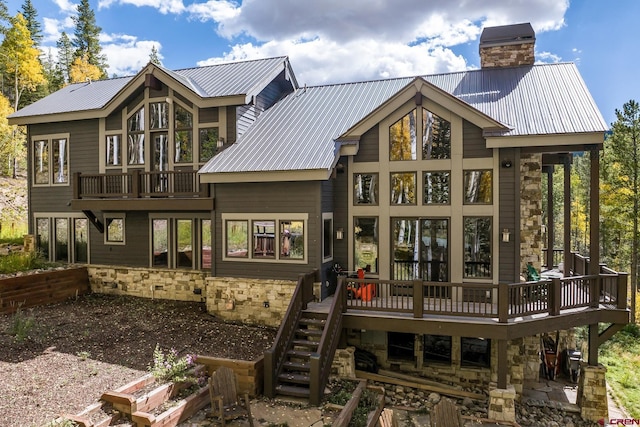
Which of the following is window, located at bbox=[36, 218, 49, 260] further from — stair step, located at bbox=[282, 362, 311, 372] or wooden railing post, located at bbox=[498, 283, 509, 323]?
wooden railing post, located at bbox=[498, 283, 509, 323]

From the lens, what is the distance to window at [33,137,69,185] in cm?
1581

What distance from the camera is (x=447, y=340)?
11641mm

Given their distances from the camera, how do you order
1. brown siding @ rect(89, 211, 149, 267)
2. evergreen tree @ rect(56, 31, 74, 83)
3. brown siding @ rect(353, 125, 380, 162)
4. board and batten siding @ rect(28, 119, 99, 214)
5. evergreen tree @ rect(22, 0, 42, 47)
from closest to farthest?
brown siding @ rect(353, 125, 380, 162), brown siding @ rect(89, 211, 149, 267), board and batten siding @ rect(28, 119, 99, 214), evergreen tree @ rect(22, 0, 42, 47), evergreen tree @ rect(56, 31, 74, 83)

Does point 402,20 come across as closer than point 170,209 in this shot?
No

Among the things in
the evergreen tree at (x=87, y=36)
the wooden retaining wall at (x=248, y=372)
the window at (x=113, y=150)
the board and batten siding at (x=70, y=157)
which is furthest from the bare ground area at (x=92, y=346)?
the evergreen tree at (x=87, y=36)

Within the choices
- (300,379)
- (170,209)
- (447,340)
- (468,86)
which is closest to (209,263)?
(170,209)

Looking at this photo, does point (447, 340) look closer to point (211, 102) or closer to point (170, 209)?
point (170, 209)

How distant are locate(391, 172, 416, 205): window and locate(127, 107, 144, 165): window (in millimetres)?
9124

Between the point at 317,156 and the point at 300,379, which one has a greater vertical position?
the point at 317,156

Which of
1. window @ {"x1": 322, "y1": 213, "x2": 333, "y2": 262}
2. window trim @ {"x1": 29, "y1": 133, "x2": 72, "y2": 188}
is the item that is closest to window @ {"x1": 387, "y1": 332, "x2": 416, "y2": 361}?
window @ {"x1": 322, "y1": 213, "x2": 333, "y2": 262}

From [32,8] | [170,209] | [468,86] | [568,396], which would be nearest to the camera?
[568,396]

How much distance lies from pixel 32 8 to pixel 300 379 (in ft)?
189

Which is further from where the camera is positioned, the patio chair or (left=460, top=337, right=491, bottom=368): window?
(left=460, top=337, right=491, bottom=368): window

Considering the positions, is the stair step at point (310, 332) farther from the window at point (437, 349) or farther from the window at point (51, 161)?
the window at point (51, 161)
